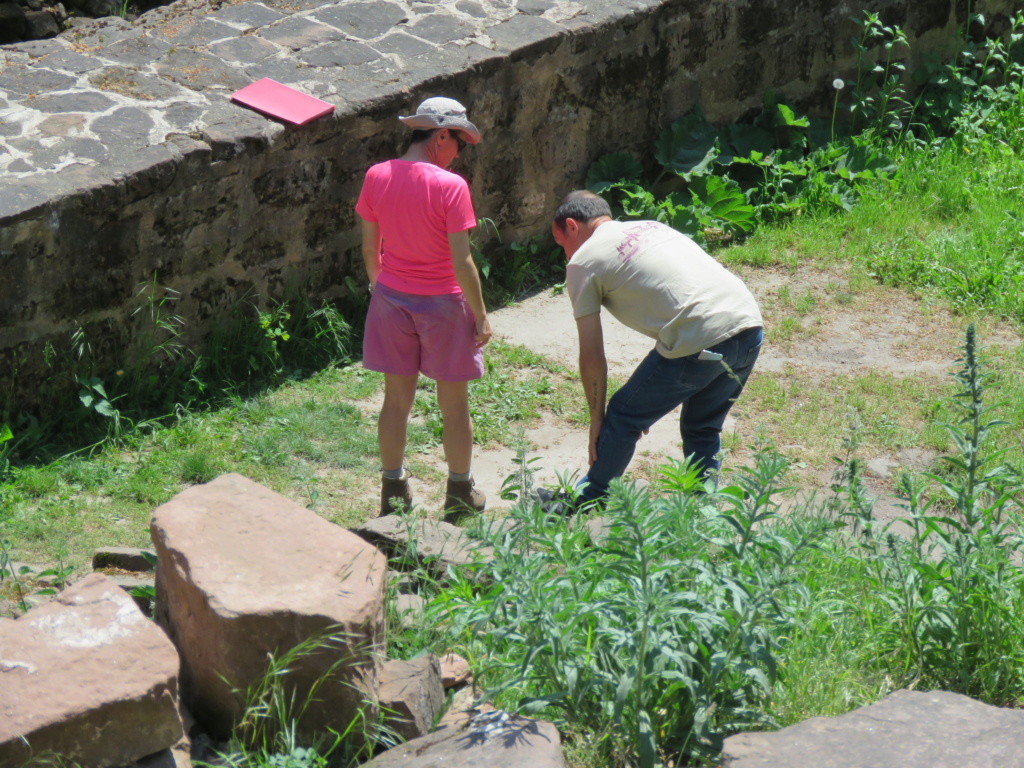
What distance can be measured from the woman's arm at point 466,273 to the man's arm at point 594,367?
1.29 ft

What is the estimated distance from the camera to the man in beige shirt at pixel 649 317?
4.03 metres

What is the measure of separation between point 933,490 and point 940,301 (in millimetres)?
1999

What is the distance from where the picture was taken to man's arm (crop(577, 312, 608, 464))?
4.05 metres

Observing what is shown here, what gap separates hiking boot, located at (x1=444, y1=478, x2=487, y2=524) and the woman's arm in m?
0.70

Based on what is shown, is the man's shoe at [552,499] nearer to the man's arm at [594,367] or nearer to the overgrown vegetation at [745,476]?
the man's arm at [594,367]

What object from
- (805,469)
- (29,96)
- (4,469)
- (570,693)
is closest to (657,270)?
(805,469)

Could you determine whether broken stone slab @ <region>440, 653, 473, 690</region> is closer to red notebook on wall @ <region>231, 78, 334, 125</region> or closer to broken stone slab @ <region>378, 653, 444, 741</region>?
broken stone slab @ <region>378, 653, 444, 741</region>

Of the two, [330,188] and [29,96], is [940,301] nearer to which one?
[330,188]

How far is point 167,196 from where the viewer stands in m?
5.05

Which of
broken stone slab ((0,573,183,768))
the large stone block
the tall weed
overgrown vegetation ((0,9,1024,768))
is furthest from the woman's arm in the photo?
broken stone slab ((0,573,183,768))

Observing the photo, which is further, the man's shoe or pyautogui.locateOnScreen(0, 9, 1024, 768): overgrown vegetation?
the man's shoe

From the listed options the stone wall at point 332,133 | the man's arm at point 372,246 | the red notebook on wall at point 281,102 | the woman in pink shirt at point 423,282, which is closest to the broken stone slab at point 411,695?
the woman in pink shirt at point 423,282

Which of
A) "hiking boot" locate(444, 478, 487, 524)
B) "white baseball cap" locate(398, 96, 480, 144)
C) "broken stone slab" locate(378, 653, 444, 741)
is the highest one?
"white baseball cap" locate(398, 96, 480, 144)

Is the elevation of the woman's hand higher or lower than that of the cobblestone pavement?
lower
